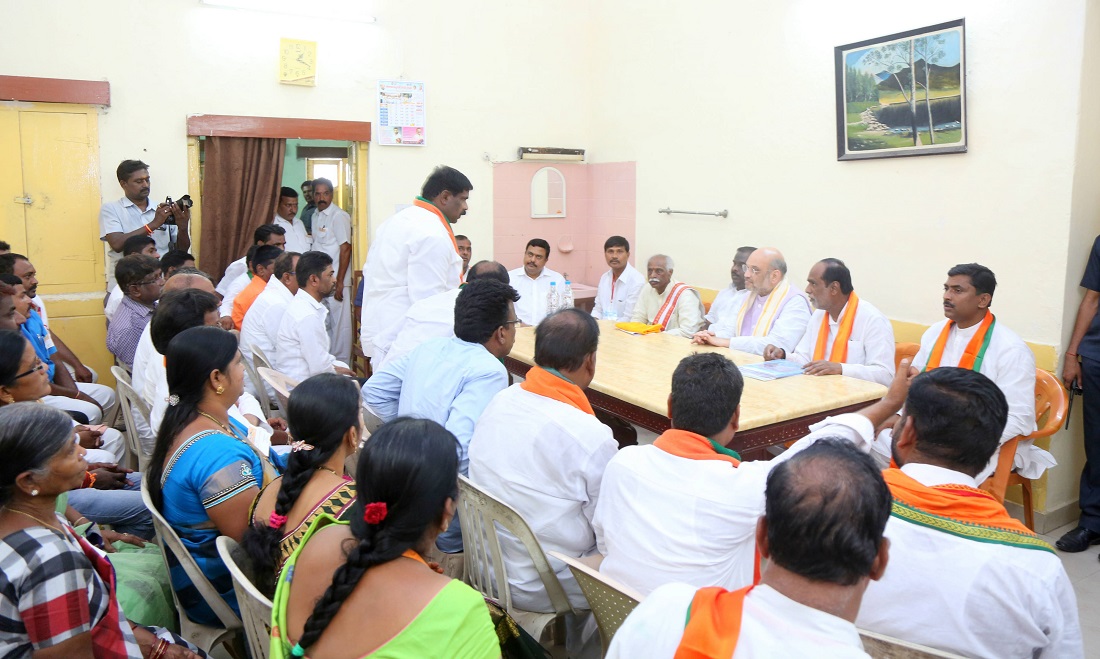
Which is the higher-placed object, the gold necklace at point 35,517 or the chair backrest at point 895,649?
the gold necklace at point 35,517

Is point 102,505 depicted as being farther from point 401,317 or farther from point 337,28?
point 337,28

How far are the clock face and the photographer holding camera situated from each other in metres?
1.25

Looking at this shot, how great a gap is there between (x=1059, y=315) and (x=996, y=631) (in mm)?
2914

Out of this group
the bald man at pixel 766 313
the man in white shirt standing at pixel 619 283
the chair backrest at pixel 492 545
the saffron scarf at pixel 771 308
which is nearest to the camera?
the chair backrest at pixel 492 545

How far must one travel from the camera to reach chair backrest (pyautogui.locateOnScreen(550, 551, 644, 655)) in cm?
155

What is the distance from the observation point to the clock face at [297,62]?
19.6ft

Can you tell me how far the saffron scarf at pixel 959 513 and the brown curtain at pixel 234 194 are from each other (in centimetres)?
549

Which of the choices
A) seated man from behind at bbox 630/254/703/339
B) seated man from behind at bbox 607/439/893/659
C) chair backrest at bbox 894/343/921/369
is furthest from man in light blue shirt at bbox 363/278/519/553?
seated man from behind at bbox 630/254/703/339

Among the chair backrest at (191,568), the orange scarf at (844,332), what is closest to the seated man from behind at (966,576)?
the chair backrest at (191,568)

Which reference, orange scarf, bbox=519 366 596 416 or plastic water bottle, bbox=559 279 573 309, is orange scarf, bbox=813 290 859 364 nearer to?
plastic water bottle, bbox=559 279 573 309

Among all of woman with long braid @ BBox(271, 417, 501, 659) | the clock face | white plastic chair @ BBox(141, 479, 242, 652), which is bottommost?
white plastic chair @ BBox(141, 479, 242, 652)

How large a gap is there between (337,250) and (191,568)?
518 cm

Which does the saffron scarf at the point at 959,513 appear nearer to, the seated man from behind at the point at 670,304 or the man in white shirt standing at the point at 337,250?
the seated man from behind at the point at 670,304

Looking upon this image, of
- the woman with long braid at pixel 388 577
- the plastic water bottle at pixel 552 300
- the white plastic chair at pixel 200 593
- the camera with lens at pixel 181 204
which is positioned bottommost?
the white plastic chair at pixel 200 593
